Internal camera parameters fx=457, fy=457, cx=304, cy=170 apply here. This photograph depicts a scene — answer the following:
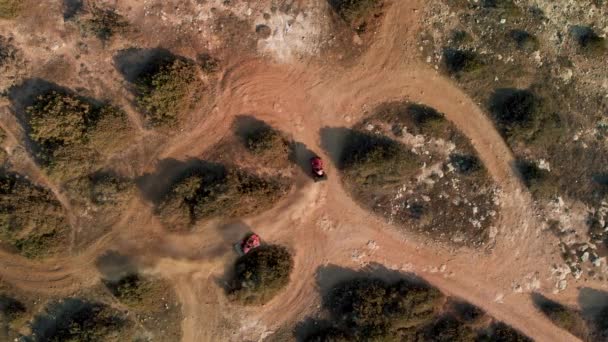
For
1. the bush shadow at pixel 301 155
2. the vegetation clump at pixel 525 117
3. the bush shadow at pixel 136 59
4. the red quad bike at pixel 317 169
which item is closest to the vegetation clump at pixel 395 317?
the red quad bike at pixel 317 169

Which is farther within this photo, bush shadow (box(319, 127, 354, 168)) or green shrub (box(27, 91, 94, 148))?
bush shadow (box(319, 127, 354, 168))

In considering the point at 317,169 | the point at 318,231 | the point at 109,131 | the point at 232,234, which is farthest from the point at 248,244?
the point at 109,131

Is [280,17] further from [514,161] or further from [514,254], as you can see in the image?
[514,254]

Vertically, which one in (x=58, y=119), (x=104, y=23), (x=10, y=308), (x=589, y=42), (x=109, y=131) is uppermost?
(x=589, y=42)

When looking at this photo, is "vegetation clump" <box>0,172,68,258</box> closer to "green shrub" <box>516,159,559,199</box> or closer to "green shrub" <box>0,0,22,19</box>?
"green shrub" <box>0,0,22,19</box>

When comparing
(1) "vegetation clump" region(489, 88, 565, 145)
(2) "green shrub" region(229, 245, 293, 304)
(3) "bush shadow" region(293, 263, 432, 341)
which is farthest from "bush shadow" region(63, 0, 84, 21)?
(1) "vegetation clump" region(489, 88, 565, 145)

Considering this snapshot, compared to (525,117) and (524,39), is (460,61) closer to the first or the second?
(524,39)
